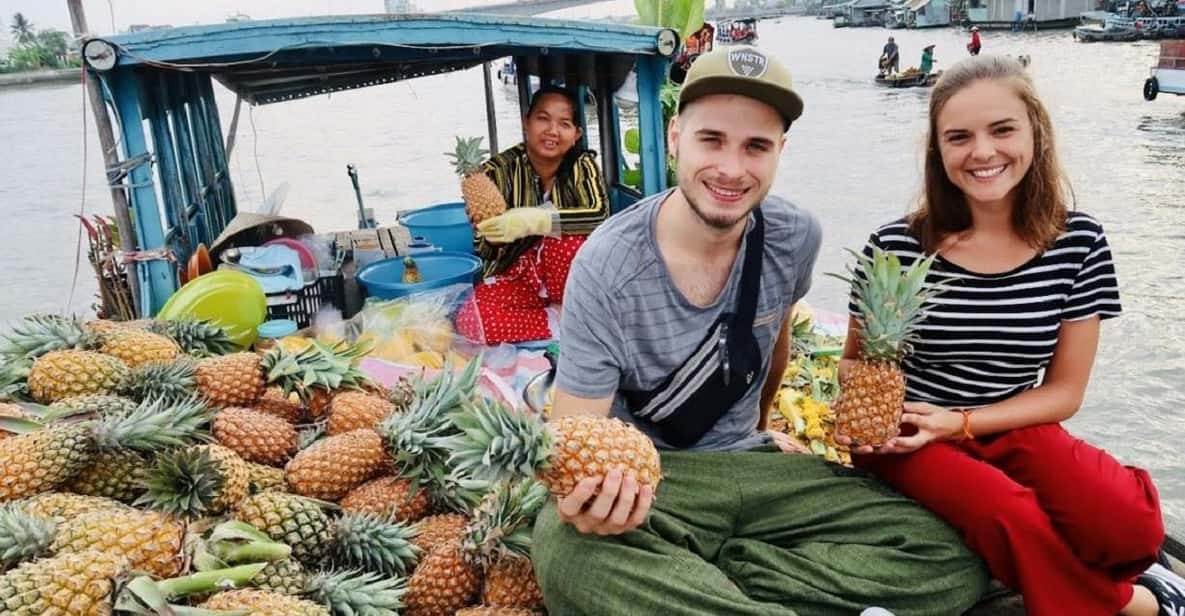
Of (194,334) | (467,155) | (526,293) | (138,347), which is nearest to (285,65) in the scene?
(467,155)

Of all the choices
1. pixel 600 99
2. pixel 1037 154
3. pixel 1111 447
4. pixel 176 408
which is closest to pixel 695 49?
pixel 600 99

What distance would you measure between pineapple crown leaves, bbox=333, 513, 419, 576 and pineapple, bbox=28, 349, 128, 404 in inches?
43.5

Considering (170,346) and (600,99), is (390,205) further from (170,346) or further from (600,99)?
(170,346)

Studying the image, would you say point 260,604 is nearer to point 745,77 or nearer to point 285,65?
point 745,77

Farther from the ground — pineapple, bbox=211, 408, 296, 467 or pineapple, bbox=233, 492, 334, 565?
pineapple, bbox=211, 408, 296, 467

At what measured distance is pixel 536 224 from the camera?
5.24 meters

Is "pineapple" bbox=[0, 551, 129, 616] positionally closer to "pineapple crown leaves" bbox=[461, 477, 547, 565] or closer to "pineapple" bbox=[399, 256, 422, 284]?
"pineapple crown leaves" bbox=[461, 477, 547, 565]

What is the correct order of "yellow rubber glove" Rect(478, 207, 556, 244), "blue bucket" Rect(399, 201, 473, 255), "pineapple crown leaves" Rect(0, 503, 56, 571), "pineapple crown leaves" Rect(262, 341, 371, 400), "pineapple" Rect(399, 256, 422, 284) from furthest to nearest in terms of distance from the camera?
"blue bucket" Rect(399, 201, 473, 255), "pineapple" Rect(399, 256, 422, 284), "yellow rubber glove" Rect(478, 207, 556, 244), "pineapple crown leaves" Rect(262, 341, 371, 400), "pineapple crown leaves" Rect(0, 503, 56, 571)

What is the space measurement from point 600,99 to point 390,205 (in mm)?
12698

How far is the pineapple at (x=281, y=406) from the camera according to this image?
10.1 ft

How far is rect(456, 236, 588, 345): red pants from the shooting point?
5391 millimetres

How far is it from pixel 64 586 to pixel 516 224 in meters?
3.64

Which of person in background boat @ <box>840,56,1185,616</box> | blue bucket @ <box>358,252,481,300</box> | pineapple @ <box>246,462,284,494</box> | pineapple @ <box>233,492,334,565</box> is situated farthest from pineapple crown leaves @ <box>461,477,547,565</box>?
blue bucket @ <box>358,252,481,300</box>

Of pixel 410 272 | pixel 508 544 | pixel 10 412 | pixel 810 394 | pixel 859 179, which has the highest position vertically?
pixel 10 412
